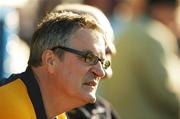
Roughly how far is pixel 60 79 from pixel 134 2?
13.7ft

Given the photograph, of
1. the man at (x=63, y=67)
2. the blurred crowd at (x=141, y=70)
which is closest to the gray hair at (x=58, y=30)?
the man at (x=63, y=67)

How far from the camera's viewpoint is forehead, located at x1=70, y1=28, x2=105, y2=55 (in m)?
5.38

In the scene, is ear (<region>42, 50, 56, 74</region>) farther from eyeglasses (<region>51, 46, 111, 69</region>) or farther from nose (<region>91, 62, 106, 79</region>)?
nose (<region>91, 62, 106, 79</region>)

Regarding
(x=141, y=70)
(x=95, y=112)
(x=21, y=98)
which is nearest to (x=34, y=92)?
(x=21, y=98)

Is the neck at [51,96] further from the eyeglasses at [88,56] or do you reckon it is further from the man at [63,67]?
the eyeglasses at [88,56]

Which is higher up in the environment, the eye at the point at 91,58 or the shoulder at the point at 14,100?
the eye at the point at 91,58

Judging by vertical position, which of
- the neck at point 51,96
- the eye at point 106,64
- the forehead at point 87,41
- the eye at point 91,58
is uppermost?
the forehead at point 87,41

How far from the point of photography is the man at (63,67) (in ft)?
17.7

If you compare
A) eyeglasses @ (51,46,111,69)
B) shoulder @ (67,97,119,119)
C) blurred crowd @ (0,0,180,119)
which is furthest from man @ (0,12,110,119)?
blurred crowd @ (0,0,180,119)

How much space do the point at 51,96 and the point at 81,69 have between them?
0.25 meters

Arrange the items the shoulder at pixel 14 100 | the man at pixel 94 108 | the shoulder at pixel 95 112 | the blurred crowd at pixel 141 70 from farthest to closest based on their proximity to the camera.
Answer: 1. the blurred crowd at pixel 141 70
2. the shoulder at pixel 95 112
3. the man at pixel 94 108
4. the shoulder at pixel 14 100

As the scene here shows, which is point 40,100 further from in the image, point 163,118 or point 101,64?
point 163,118

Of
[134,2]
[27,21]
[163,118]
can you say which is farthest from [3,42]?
[27,21]

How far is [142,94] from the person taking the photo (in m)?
7.75
